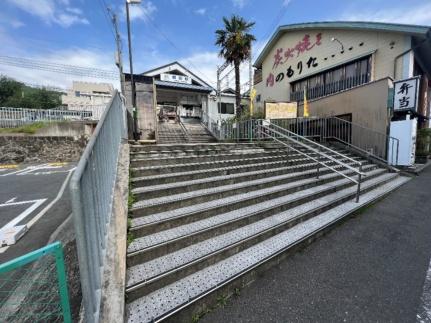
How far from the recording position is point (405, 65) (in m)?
9.04

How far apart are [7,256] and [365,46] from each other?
1520 cm

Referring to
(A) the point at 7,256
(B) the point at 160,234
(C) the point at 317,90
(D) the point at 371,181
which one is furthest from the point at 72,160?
(C) the point at 317,90

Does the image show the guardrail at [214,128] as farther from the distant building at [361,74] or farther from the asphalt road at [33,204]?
the asphalt road at [33,204]

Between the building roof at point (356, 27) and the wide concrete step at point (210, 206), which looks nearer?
the wide concrete step at point (210, 206)

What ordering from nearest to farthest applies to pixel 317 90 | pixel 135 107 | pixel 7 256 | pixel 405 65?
pixel 7 256 → pixel 135 107 → pixel 405 65 → pixel 317 90

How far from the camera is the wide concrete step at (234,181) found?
3.17 m

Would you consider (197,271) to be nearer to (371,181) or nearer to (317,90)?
(371,181)

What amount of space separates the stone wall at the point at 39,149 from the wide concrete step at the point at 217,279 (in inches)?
499

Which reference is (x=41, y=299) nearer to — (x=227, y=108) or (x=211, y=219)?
(x=211, y=219)

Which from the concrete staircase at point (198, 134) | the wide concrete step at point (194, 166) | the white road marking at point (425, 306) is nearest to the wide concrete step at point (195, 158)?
the wide concrete step at point (194, 166)

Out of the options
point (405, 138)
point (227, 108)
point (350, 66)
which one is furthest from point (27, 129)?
point (350, 66)

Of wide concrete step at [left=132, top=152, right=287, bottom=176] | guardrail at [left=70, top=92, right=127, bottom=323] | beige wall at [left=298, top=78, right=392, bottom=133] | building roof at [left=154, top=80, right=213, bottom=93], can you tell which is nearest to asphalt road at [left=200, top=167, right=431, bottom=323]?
guardrail at [left=70, top=92, right=127, bottom=323]

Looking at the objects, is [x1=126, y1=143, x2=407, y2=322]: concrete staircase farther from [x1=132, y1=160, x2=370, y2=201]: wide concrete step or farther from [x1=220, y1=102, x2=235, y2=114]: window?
[x1=220, y1=102, x2=235, y2=114]: window

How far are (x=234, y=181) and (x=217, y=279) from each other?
2.25 metres
